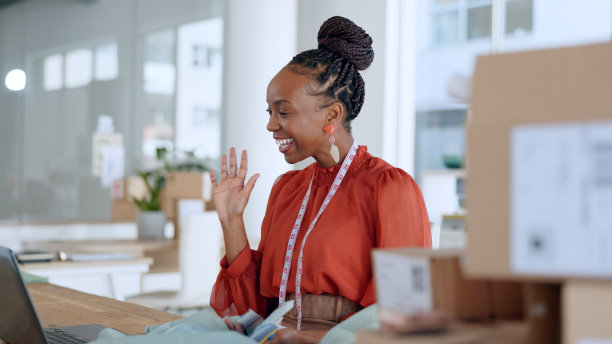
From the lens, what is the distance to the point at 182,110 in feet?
21.2

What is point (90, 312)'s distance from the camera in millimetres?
1921

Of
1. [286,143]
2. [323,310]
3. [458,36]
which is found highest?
[458,36]

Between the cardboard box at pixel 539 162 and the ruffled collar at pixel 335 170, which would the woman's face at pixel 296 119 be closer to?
the ruffled collar at pixel 335 170

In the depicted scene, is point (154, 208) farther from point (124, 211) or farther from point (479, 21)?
point (479, 21)

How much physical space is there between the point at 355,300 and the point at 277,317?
40 cm

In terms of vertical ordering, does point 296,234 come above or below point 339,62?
below

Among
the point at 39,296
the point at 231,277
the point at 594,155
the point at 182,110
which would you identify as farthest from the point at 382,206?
the point at 182,110

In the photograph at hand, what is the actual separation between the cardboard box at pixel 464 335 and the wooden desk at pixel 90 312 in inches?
38.4

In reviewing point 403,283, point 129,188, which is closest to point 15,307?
point 403,283

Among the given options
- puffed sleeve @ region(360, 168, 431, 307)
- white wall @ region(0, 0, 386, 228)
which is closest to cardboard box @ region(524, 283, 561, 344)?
puffed sleeve @ region(360, 168, 431, 307)

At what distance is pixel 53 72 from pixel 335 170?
181 inches

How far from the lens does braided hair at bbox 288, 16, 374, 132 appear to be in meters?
1.72

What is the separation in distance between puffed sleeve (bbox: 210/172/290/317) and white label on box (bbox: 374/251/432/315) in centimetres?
91

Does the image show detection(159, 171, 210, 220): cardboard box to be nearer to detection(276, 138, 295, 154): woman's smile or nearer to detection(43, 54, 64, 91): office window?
detection(43, 54, 64, 91): office window
